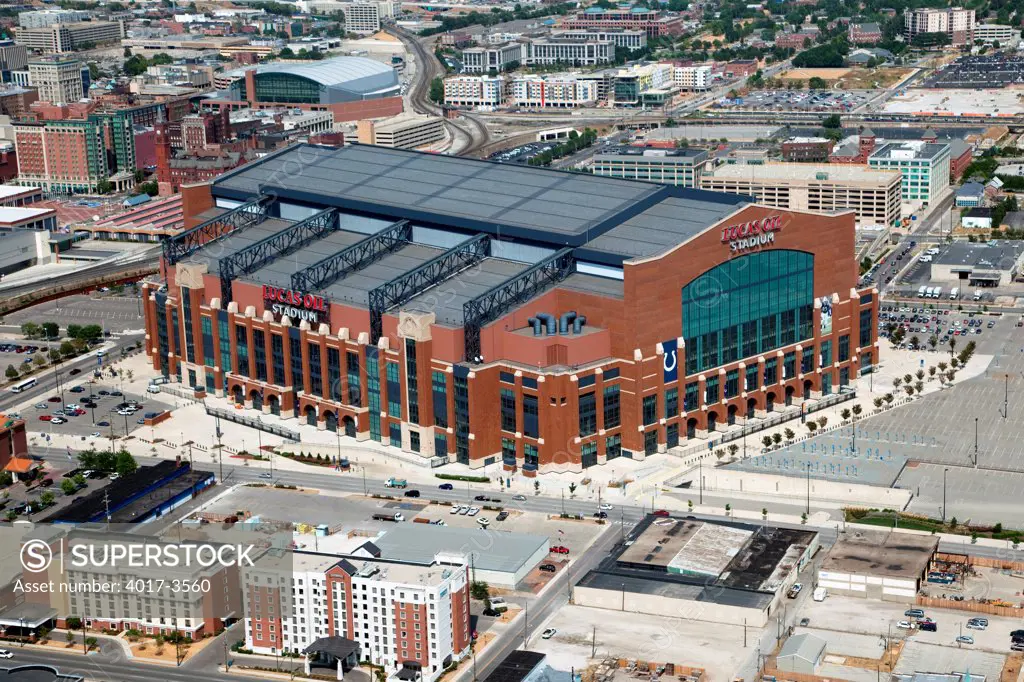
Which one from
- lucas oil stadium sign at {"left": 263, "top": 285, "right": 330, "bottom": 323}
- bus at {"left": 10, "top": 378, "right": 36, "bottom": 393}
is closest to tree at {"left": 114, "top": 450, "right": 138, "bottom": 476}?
lucas oil stadium sign at {"left": 263, "top": 285, "right": 330, "bottom": 323}

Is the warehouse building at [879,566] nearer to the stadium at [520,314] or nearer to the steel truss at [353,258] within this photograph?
the stadium at [520,314]

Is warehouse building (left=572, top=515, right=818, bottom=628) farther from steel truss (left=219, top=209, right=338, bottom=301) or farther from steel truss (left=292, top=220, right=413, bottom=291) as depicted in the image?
steel truss (left=219, top=209, right=338, bottom=301)

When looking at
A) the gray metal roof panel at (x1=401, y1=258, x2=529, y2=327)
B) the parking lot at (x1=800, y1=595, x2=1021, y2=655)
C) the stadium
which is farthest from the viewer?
the gray metal roof panel at (x1=401, y1=258, x2=529, y2=327)

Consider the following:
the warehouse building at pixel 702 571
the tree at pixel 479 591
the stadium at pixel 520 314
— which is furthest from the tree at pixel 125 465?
the warehouse building at pixel 702 571

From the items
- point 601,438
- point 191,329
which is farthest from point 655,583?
point 191,329

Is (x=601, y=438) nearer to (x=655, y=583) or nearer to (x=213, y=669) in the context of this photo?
(x=655, y=583)

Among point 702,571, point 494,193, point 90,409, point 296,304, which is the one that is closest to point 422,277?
point 296,304

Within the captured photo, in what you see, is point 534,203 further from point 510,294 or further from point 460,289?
point 510,294
